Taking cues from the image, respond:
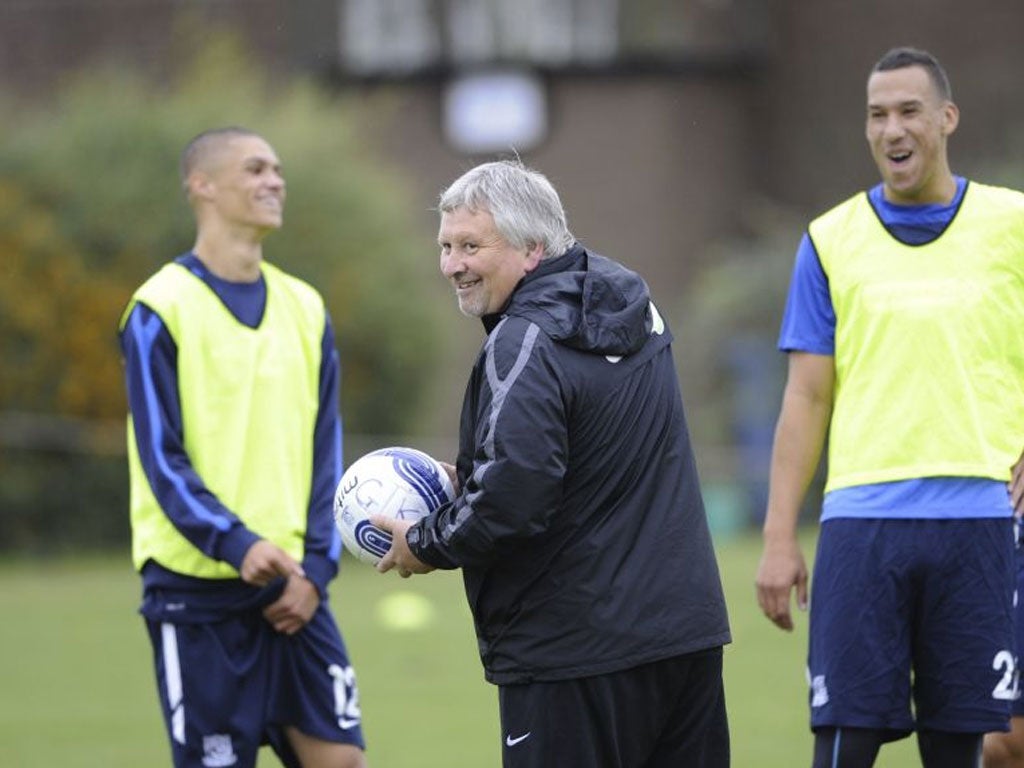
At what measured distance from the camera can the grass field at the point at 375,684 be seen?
364 inches

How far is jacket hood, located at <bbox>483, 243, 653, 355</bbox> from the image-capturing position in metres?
4.89

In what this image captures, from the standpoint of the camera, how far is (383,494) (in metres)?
5.36

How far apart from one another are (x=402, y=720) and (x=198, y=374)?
426 centimetres

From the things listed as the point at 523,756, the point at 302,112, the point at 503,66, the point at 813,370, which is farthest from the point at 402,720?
the point at 503,66

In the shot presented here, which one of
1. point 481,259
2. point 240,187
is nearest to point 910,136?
point 481,259

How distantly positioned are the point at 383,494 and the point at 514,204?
3.07 feet

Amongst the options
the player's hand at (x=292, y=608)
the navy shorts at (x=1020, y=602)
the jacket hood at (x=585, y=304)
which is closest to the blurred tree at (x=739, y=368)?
the navy shorts at (x=1020, y=602)

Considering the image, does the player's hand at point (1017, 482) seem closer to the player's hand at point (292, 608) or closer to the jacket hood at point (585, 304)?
the jacket hood at point (585, 304)

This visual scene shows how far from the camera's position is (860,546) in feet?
19.2

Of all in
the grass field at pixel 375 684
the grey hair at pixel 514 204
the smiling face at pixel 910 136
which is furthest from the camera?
the grass field at pixel 375 684

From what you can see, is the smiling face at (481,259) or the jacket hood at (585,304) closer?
the jacket hood at (585,304)

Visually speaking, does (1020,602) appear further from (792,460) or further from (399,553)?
(399,553)

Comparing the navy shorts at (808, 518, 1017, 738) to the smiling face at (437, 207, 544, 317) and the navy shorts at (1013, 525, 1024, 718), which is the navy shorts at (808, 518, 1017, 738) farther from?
the smiling face at (437, 207, 544, 317)

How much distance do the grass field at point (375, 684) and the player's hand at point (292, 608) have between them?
2729mm
